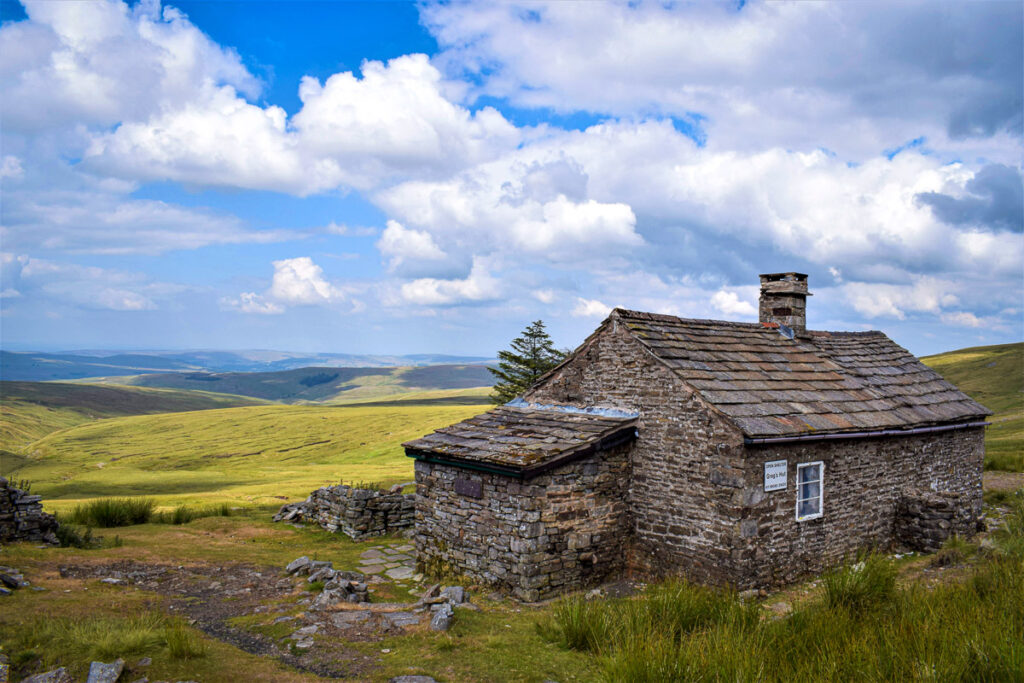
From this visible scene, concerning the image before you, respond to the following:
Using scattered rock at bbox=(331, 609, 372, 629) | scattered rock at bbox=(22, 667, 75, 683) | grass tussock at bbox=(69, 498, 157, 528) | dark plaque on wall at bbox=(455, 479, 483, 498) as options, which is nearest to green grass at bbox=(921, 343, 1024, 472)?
dark plaque on wall at bbox=(455, 479, 483, 498)

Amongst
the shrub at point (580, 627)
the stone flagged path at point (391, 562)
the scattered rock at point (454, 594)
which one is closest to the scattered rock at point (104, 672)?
the scattered rock at point (454, 594)

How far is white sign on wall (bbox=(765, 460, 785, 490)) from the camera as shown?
1211cm

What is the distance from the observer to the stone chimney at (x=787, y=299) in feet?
57.1

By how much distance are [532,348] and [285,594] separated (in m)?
33.5

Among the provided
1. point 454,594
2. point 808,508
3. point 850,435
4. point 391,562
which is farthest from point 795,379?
point 391,562

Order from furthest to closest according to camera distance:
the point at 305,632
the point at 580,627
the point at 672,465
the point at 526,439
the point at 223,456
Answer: the point at 223,456 < the point at 526,439 < the point at 672,465 < the point at 305,632 < the point at 580,627

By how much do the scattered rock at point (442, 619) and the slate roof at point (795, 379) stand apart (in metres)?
6.11

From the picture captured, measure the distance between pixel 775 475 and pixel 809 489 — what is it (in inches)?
52.6

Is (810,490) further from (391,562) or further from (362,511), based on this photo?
(362,511)

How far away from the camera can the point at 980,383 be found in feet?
208

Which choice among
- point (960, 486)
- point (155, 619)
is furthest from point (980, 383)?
point (155, 619)

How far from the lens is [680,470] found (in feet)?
41.7

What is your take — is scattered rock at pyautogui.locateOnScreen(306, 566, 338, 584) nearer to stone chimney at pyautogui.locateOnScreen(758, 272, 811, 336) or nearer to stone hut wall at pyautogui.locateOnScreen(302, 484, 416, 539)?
stone hut wall at pyautogui.locateOnScreen(302, 484, 416, 539)

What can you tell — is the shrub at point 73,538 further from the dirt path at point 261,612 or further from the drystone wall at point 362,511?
the drystone wall at point 362,511
